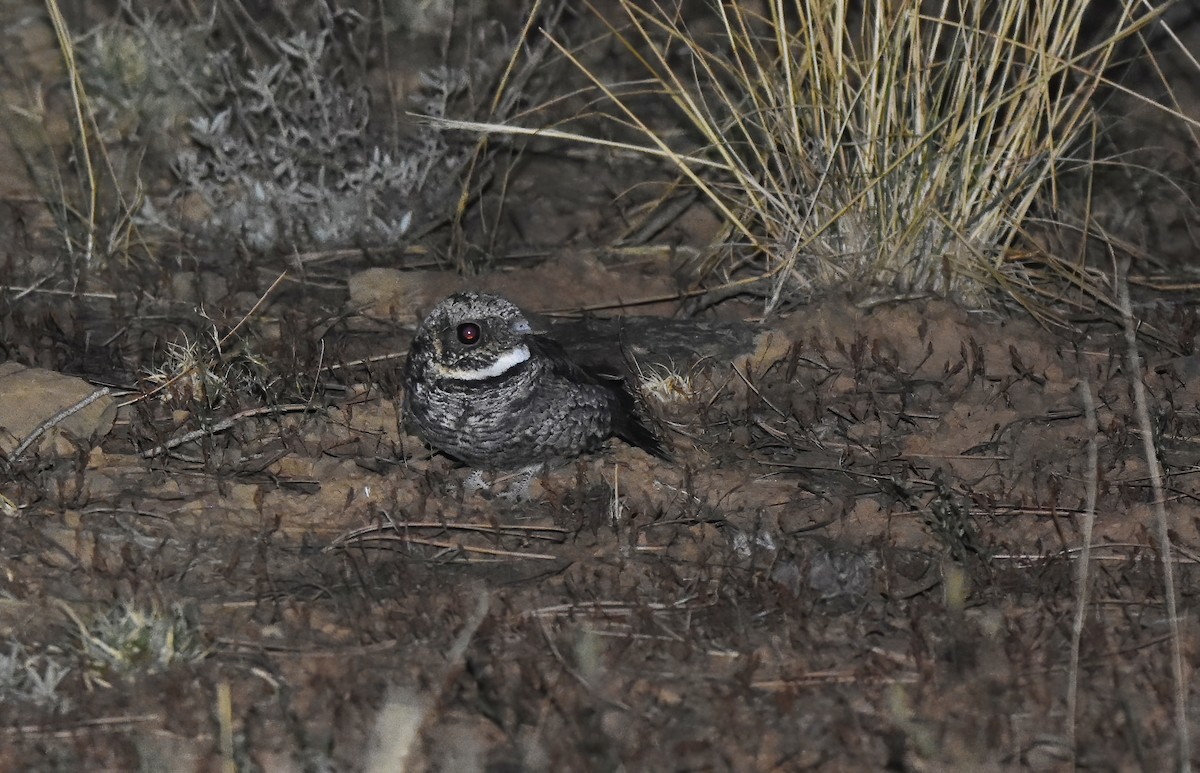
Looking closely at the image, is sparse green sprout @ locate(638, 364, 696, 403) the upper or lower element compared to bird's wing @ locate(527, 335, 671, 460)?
lower

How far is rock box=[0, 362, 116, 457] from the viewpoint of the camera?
579 cm

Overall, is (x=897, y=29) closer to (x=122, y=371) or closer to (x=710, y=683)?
(x=710, y=683)

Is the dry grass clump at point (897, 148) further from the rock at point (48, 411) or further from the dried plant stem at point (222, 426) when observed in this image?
the rock at point (48, 411)

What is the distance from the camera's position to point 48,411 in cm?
590

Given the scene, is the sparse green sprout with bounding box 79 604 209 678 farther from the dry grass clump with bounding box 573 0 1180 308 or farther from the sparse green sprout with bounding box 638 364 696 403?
the dry grass clump with bounding box 573 0 1180 308

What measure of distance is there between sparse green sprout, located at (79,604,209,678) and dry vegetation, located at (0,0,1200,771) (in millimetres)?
16

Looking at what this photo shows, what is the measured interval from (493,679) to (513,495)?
4.45ft

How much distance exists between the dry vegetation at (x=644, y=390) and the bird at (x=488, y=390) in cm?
20

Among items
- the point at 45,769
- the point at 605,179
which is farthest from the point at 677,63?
the point at 45,769

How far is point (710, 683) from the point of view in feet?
15.0

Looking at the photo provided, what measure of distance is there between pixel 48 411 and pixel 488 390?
5.66ft

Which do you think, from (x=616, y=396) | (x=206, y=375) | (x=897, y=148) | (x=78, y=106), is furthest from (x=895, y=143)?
(x=78, y=106)

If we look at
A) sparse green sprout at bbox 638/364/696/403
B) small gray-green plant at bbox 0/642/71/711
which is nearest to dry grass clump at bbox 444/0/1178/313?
sparse green sprout at bbox 638/364/696/403

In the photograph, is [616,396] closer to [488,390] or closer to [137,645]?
[488,390]
